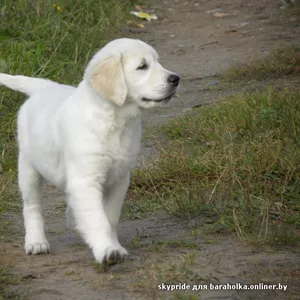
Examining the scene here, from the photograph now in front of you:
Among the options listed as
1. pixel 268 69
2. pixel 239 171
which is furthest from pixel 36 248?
pixel 268 69

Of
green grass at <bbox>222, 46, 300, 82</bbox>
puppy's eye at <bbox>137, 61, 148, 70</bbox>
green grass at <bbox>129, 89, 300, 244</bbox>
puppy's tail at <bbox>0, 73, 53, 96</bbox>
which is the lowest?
green grass at <bbox>222, 46, 300, 82</bbox>

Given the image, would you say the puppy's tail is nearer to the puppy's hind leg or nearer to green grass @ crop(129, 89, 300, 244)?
the puppy's hind leg

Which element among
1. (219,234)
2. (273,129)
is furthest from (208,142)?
(219,234)

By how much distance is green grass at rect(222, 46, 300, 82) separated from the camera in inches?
323

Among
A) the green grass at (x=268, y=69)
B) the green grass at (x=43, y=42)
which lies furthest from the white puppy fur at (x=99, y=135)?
the green grass at (x=268, y=69)

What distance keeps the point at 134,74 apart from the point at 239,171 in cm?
133

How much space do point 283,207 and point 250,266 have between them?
108 centimetres

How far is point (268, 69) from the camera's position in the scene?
8.29 meters

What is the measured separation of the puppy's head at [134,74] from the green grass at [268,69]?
4.26 m

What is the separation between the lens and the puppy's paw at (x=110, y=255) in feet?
11.7

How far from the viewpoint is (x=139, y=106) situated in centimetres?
411

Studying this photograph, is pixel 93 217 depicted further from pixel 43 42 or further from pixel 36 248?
pixel 43 42

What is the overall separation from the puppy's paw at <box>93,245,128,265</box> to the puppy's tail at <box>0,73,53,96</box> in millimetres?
1578

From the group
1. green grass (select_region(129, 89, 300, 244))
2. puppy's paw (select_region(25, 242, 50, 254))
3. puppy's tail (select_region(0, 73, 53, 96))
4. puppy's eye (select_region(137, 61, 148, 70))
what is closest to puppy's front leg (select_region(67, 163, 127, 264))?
puppy's paw (select_region(25, 242, 50, 254))
